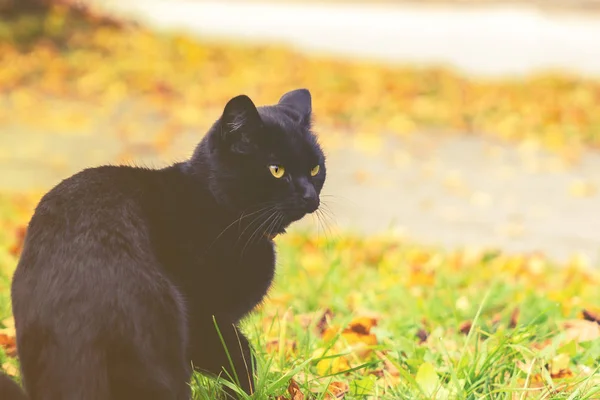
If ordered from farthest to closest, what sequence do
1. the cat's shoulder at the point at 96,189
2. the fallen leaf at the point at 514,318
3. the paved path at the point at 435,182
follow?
1. the paved path at the point at 435,182
2. the fallen leaf at the point at 514,318
3. the cat's shoulder at the point at 96,189

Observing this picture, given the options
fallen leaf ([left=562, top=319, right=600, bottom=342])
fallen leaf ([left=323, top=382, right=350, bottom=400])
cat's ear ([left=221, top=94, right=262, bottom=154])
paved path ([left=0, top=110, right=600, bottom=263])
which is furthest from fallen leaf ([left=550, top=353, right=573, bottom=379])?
paved path ([left=0, top=110, right=600, bottom=263])

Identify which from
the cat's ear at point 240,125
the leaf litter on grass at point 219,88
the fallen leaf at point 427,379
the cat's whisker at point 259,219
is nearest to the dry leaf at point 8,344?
the cat's whisker at point 259,219

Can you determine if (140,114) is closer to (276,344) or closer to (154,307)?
(276,344)

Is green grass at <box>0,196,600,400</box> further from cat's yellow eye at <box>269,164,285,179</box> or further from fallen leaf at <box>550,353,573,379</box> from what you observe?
cat's yellow eye at <box>269,164,285,179</box>

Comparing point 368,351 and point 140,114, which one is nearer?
point 368,351

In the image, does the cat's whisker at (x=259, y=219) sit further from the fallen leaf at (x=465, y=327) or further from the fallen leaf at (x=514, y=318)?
the fallen leaf at (x=514, y=318)

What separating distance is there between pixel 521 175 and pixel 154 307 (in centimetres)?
652

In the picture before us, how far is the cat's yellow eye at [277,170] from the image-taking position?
2.56m

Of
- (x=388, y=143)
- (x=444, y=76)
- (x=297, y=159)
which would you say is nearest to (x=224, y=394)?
(x=297, y=159)

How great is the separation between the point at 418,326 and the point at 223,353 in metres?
1.14

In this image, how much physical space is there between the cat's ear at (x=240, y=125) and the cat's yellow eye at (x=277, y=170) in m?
0.09

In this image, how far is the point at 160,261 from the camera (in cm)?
226

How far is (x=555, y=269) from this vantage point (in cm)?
514

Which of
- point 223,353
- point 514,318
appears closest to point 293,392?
point 223,353
